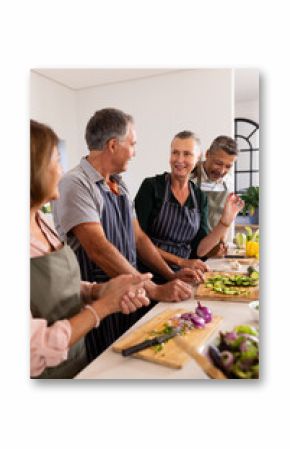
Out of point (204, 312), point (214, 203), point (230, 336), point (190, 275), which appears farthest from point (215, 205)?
point (230, 336)

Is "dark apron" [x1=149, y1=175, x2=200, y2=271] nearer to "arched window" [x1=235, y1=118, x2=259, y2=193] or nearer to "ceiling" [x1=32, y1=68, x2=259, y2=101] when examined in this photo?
"arched window" [x1=235, y1=118, x2=259, y2=193]

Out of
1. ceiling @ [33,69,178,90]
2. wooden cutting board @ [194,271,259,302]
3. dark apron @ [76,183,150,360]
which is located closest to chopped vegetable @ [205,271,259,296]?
→ wooden cutting board @ [194,271,259,302]

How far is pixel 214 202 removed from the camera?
142 cm

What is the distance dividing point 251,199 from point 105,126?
0.47 m

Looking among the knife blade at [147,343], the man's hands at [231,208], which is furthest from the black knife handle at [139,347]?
the man's hands at [231,208]

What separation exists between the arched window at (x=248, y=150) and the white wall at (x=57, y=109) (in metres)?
0.47

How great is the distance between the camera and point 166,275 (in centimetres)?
144

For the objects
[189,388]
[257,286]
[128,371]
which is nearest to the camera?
[128,371]

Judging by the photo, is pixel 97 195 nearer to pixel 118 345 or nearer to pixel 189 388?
pixel 118 345

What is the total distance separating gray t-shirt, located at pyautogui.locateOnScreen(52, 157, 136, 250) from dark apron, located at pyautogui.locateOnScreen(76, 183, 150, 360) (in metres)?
0.02

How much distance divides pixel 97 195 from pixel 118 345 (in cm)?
43

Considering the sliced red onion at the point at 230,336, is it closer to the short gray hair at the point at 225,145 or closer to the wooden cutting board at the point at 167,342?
the wooden cutting board at the point at 167,342

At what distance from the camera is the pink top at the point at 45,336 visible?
1.08 metres
